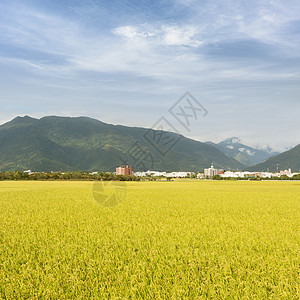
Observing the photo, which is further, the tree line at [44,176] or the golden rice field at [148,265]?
the tree line at [44,176]

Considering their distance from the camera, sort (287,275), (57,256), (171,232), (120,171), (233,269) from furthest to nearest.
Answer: (120,171), (171,232), (57,256), (233,269), (287,275)

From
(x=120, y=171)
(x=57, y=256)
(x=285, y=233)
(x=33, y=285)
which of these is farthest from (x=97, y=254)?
(x=120, y=171)

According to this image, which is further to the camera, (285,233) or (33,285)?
(285,233)

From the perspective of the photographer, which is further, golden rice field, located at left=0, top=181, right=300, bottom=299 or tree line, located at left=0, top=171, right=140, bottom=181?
tree line, located at left=0, top=171, right=140, bottom=181

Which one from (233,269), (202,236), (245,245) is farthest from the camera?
(202,236)

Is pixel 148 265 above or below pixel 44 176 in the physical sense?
below

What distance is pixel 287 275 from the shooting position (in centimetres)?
762

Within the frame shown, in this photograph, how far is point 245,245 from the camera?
35.9 ft

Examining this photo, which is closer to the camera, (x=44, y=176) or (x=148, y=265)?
(x=148, y=265)

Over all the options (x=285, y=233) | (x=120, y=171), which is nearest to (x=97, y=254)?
(x=285, y=233)

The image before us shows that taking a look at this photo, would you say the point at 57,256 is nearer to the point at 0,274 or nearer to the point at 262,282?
the point at 0,274

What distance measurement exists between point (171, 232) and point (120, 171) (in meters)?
167

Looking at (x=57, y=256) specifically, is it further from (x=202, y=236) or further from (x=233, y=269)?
(x=202, y=236)

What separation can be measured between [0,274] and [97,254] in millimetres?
2786
